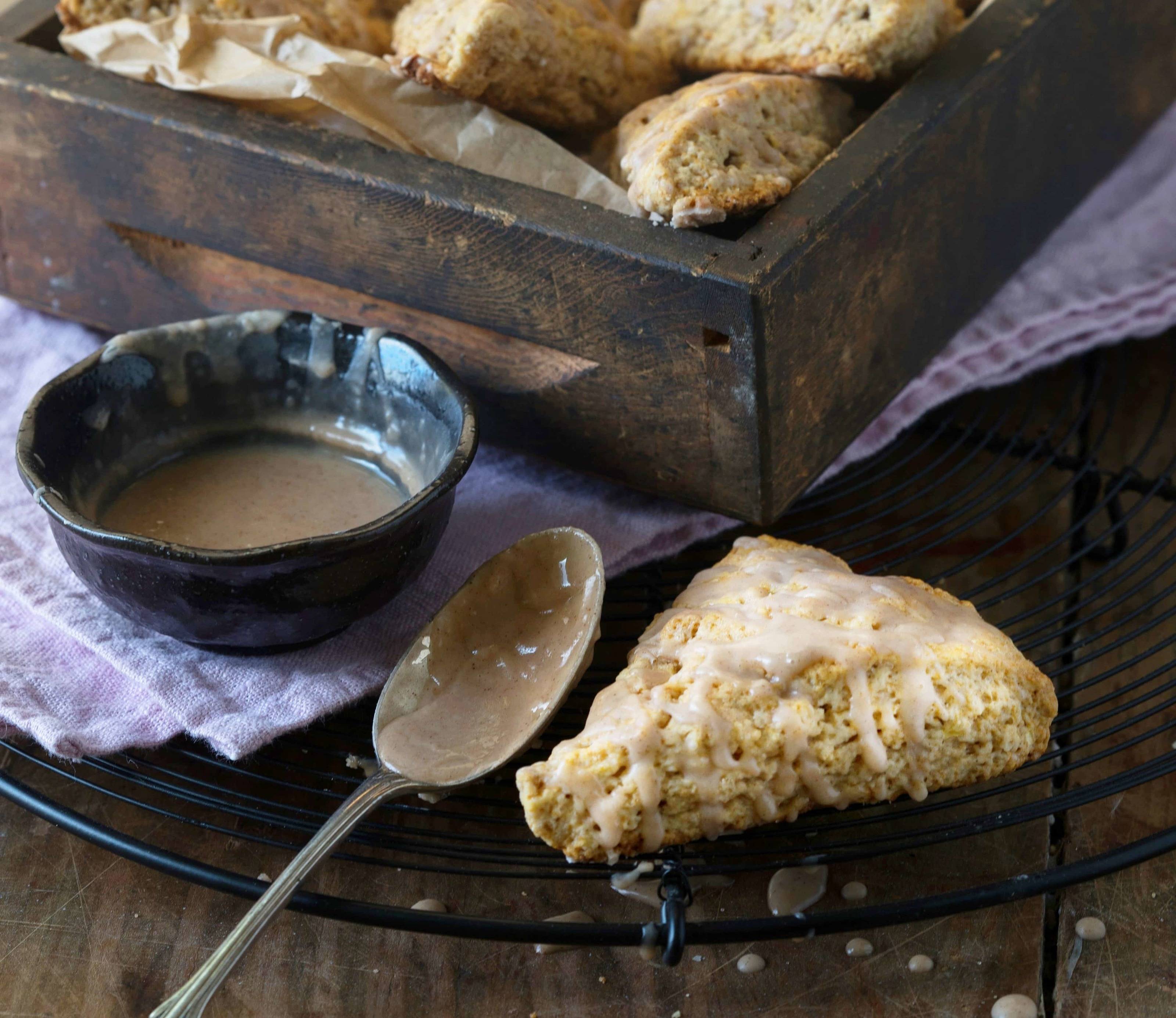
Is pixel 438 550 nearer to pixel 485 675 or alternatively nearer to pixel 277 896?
pixel 485 675

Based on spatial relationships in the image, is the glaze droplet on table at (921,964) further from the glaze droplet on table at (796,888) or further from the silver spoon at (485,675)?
the silver spoon at (485,675)

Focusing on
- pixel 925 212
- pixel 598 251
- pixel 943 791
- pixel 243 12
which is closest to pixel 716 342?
pixel 598 251

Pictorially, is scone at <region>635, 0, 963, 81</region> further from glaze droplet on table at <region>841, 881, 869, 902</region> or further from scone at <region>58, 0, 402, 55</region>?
glaze droplet on table at <region>841, 881, 869, 902</region>

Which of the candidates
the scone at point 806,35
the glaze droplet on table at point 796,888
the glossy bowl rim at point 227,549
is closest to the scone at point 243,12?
the scone at point 806,35

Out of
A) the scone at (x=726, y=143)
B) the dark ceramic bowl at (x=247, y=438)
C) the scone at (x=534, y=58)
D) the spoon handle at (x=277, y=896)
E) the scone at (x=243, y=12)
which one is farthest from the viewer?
the scone at (x=243, y=12)

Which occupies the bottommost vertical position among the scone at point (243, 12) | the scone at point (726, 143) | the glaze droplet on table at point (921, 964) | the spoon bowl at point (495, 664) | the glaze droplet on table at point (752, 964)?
the glaze droplet on table at point (752, 964)

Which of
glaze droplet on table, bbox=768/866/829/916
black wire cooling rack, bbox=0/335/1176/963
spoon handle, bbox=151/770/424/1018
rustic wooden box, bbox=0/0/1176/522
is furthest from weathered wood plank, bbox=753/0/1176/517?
spoon handle, bbox=151/770/424/1018

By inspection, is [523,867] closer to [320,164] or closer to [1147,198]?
[320,164]

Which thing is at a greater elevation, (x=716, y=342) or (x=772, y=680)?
(x=716, y=342)
